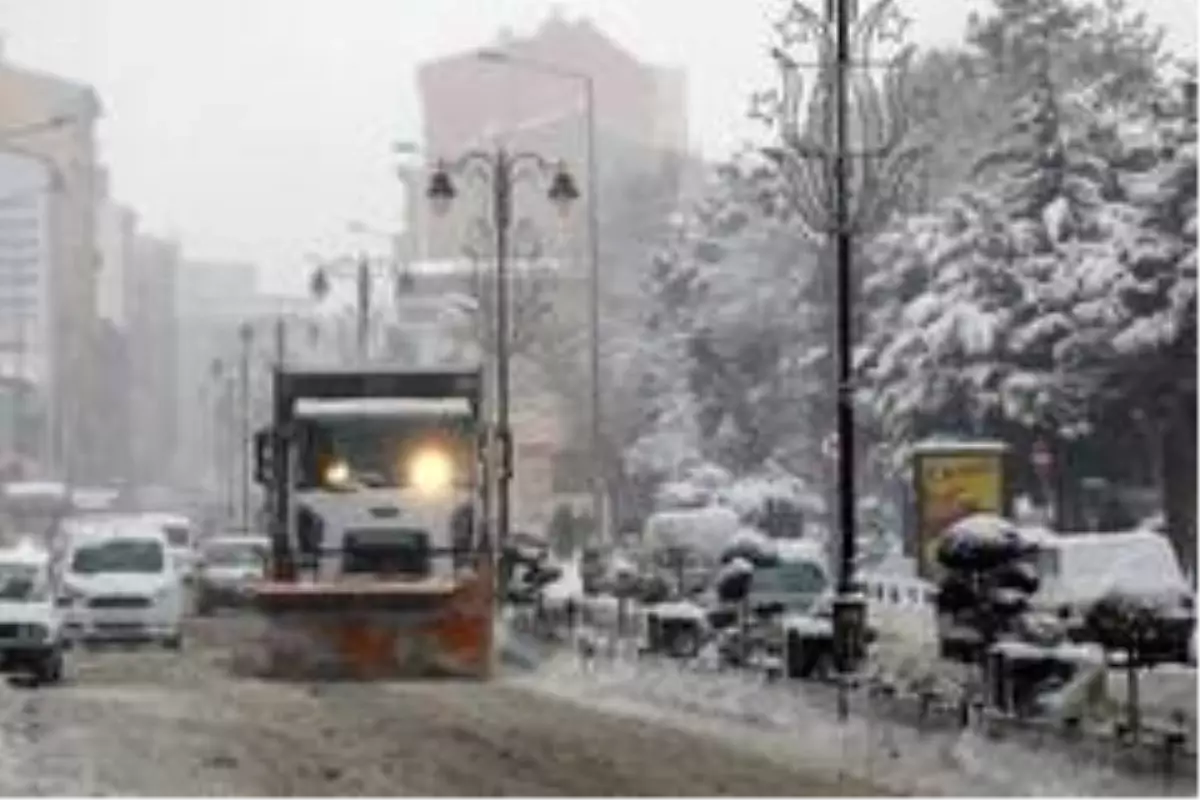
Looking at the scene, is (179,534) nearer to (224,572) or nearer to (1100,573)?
(224,572)

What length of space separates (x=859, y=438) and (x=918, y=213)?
22.4 feet

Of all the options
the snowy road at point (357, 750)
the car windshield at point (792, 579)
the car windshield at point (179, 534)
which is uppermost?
the car windshield at point (179, 534)

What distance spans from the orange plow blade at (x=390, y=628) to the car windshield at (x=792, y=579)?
8.31 meters

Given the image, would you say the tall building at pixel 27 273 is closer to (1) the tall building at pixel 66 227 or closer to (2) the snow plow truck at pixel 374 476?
(1) the tall building at pixel 66 227

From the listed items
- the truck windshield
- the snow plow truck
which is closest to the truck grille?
Answer: the snow plow truck

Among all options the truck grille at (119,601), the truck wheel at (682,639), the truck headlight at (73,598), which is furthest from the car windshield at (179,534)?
the truck wheel at (682,639)

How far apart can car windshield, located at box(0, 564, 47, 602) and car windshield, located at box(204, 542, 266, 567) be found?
2312 cm

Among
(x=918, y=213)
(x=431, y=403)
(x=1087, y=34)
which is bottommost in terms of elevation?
(x=431, y=403)

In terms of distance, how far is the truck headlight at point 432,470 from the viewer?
32.9 m

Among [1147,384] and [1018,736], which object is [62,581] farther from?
[1018,736]

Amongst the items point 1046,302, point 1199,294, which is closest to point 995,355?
point 1046,302

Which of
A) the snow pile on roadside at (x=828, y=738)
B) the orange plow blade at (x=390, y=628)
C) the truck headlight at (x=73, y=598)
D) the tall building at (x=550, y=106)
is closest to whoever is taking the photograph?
the snow pile on roadside at (x=828, y=738)

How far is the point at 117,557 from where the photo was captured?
138 ft

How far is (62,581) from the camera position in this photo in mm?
41781
